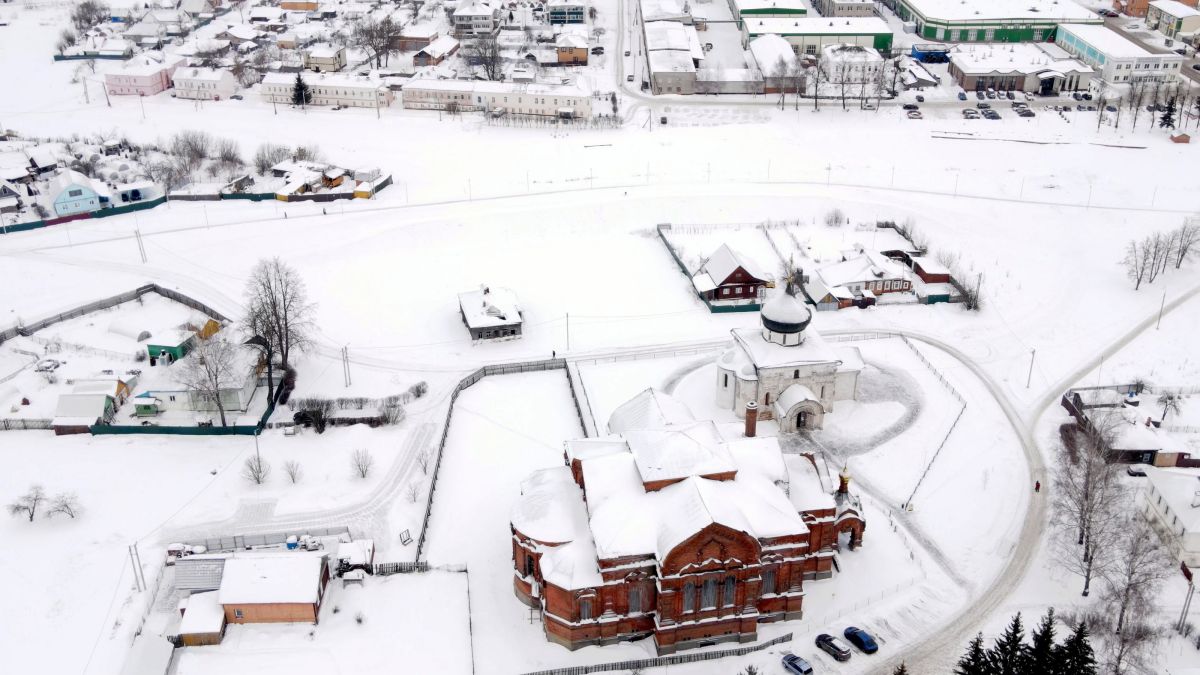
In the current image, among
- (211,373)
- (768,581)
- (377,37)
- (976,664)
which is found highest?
(377,37)

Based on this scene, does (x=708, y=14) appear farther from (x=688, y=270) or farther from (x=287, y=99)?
(x=688, y=270)

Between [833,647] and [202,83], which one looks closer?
[833,647]

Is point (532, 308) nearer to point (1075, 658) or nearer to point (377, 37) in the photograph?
point (1075, 658)

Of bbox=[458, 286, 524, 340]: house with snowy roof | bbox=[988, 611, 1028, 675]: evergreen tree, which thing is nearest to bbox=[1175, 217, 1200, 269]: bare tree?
bbox=[458, 286, 524, 340]: house with snowy roof

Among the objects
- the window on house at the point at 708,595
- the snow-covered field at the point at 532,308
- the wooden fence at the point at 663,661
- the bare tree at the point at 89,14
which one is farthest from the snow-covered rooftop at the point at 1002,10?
the bare tree at the point at 89,14

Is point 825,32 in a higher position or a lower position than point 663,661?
higher

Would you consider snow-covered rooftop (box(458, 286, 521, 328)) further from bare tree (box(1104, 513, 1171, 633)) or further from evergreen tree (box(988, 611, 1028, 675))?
evergreen tree (box(988, 611, 1028, 675))

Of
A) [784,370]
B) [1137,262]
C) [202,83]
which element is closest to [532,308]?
[784,370]
